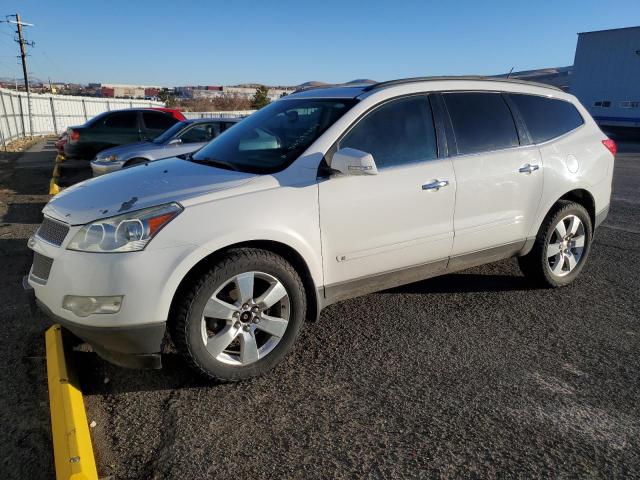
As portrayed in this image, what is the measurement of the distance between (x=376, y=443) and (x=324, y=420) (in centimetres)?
32

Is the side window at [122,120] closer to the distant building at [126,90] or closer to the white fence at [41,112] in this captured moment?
the white fence at [41,112]

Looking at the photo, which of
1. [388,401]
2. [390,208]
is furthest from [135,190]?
[388,401]

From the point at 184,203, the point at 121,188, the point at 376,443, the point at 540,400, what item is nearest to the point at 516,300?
the point at 540,400

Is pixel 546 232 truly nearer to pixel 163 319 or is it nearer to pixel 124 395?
pixel 163 319

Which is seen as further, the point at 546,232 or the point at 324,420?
the point at 546,232

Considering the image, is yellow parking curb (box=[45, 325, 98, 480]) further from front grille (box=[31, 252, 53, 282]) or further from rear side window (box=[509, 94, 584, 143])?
rear side window (box=[509, 94, 584, 143])

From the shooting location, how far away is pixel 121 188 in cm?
306

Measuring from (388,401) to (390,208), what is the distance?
1.25m

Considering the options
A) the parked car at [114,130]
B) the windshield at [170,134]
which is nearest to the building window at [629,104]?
the parked car at [114,130]

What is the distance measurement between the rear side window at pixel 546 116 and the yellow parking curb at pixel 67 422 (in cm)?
386

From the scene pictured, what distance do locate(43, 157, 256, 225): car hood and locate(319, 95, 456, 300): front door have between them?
681 millimetres

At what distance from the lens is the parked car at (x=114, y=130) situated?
38.8 ft

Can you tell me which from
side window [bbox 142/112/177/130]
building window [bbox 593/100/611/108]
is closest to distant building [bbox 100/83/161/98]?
building window [bbox 593/100/611/108]

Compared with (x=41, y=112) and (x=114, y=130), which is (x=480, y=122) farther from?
(x=41, y=112)
